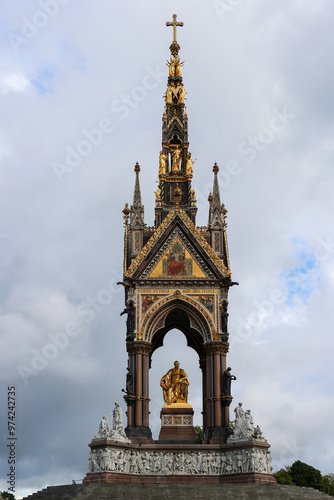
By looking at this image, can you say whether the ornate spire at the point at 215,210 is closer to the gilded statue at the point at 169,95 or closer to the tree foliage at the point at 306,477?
the gilded statue at the point at 169,95

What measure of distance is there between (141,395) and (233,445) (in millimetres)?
4780

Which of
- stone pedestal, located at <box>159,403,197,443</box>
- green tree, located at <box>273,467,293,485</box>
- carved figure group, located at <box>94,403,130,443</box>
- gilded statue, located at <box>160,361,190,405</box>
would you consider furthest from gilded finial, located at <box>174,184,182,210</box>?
green tree, located at <box>273,467,293,485</box>

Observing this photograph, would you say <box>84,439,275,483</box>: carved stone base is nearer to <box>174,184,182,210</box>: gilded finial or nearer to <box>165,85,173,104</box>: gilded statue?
<box>174,184,182,210</box>: gilded finial

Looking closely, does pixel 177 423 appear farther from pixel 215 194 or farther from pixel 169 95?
pixel 169 95

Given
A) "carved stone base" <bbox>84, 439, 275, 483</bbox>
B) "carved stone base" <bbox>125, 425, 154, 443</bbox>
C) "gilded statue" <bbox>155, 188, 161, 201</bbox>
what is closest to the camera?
"carved stone base" <bbox>84, 439, 275, 483</bbox>

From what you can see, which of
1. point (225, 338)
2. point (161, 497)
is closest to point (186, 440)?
point (225, 338)

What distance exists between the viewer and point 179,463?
115ft

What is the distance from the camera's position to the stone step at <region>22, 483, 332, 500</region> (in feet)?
96.9

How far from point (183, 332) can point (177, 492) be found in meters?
12.2

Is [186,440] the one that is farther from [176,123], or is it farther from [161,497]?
[176,123]

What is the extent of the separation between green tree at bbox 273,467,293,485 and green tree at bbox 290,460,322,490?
0.76m

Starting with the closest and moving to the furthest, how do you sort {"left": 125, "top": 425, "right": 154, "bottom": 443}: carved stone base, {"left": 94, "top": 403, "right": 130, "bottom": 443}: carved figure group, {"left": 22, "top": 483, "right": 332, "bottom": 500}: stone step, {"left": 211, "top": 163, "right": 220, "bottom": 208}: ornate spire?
{"left": 22, "top": 483, "right": 332, "bottom": 500}: stone step < {"left": 94, "top": 403, "right": 130, "bottom": 443}: carved figure group < {"left": 125, "top": 425, "right": 154, "bottom": 443}: carved stone base < {"left": 211, "top": 163, "right": 220, "bottom": 208}: ornate spire

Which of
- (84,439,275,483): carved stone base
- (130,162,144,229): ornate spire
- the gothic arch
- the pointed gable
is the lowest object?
(84,439,275,483): carved stone base

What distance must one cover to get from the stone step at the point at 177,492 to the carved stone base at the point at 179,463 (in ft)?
6.03
